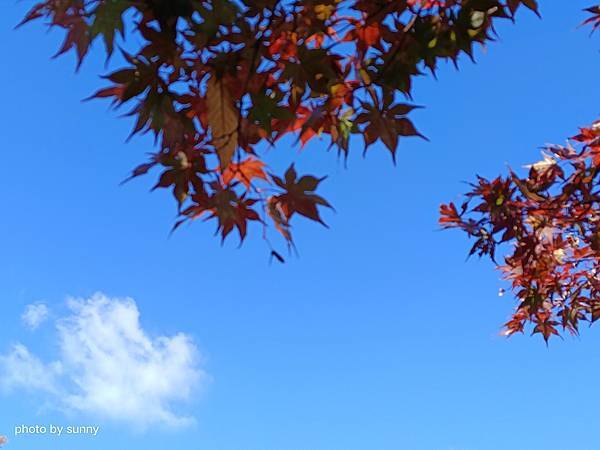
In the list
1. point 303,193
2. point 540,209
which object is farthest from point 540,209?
point 303,193

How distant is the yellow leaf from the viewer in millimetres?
2008

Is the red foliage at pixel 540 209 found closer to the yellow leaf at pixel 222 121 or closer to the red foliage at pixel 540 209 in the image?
the red foliage at pixel 540 209

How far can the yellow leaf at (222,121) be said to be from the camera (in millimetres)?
2008

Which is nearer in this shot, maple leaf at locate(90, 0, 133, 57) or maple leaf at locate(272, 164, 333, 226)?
maple leaf at locate(90, 0, 133, 57)

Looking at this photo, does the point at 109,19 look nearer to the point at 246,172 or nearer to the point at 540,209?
the point at 246,172

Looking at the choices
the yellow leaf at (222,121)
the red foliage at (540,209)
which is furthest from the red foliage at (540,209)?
the yellow leaf at (222,121)

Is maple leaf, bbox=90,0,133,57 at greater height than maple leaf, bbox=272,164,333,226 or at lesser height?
greater

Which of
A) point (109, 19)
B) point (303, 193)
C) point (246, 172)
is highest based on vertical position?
point (109, 19)

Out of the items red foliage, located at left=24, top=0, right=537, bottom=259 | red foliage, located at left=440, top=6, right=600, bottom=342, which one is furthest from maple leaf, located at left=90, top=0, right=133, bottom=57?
red foliage, located at left=440, top=6, right=600, bottom=342

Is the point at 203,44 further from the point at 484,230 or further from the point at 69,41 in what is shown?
the point at 484,230

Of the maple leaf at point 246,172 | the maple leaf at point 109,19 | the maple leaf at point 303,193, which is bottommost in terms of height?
the maple leaf at point 303,193

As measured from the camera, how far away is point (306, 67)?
2.17m

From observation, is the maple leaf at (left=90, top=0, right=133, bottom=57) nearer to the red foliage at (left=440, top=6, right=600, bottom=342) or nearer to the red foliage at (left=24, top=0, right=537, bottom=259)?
the red foliage at (left=24, top=0, right=537, bottom=259)

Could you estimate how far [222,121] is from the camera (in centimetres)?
202
